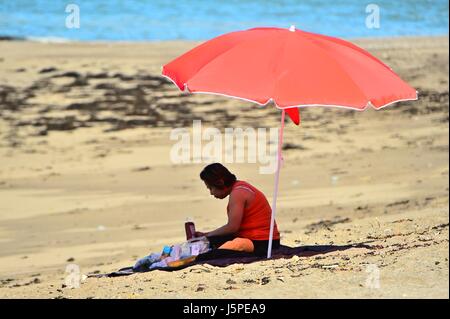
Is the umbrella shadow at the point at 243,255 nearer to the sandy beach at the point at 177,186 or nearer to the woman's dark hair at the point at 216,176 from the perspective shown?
the sandy beach at the point at 177,186

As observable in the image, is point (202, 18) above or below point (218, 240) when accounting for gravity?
above

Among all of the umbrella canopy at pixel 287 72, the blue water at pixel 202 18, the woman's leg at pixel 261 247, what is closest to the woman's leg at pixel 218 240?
the woman's leg at pixel 261 247

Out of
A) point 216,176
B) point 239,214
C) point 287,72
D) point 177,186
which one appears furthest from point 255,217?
point 177,186

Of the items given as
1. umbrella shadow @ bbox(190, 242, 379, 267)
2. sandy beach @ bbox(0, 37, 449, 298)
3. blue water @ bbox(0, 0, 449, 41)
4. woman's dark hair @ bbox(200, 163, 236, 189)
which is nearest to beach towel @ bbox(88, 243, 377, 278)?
umbrella shadow @ bbox(190, 242, 379, 267)

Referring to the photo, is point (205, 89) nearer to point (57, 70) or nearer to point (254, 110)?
point (254, 110)

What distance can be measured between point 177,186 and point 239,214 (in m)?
5.17

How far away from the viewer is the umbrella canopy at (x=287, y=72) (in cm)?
638

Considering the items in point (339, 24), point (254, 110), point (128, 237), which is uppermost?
point (339, 24)

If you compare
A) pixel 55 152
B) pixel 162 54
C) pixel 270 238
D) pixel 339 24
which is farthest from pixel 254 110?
pixel 339 24

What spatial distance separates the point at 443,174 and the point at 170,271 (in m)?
6.34

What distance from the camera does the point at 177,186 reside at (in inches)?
476

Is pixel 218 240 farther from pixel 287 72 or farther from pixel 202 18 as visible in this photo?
pixel 202 18

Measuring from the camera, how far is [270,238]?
6984mm

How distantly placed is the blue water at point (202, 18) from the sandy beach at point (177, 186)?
23.2ft
